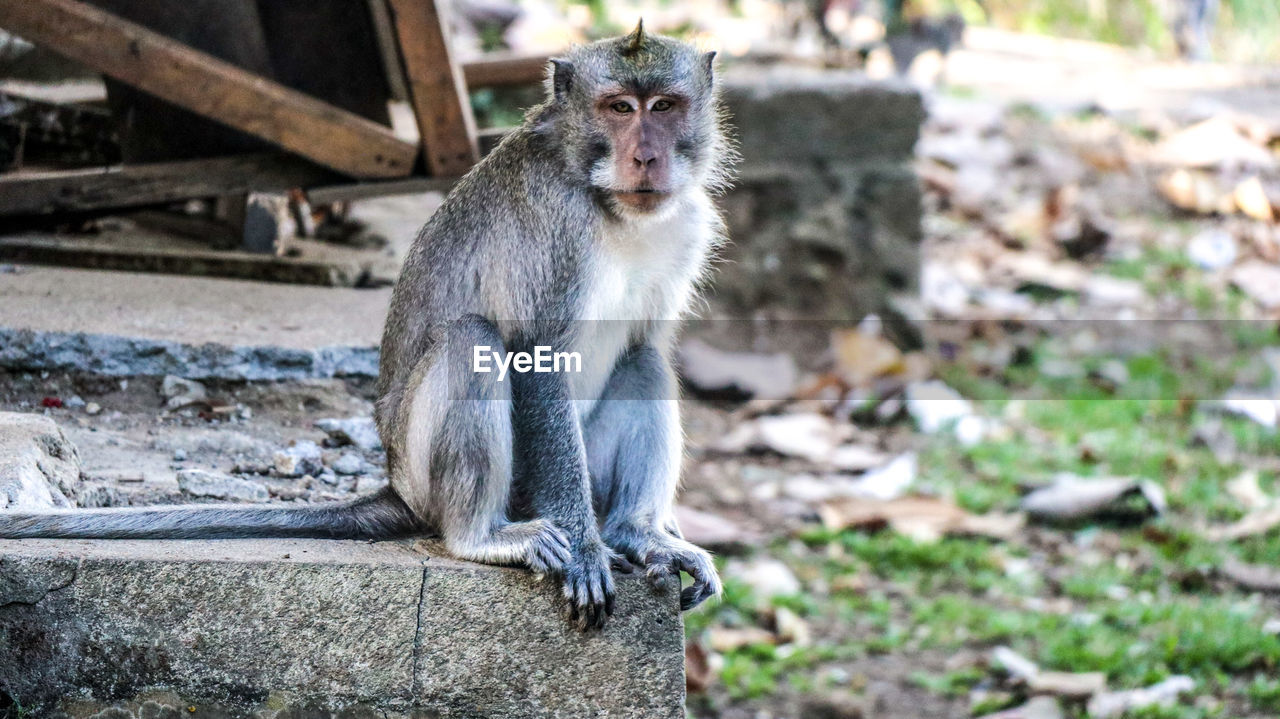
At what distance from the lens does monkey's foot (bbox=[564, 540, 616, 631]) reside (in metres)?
3.17

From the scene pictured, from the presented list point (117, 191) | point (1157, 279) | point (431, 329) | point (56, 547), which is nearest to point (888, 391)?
point (1157, 279)

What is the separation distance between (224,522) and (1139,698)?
3.64 m

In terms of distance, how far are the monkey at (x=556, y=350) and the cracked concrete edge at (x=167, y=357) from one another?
0.96 m

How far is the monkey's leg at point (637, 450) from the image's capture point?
12.0ft

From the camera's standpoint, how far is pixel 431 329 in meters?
3.57

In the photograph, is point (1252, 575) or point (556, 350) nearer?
point (556, 350)

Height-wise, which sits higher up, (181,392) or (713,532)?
(181,392)

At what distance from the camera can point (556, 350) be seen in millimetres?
3490

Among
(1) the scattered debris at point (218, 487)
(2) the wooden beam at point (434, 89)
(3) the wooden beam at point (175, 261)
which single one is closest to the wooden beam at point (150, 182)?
(3) the wooden beam at point (175, 261)

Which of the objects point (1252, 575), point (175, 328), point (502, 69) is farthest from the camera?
point (502, 69)

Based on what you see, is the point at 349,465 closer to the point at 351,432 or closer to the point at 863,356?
the point at 351,432

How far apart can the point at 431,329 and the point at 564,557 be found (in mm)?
727

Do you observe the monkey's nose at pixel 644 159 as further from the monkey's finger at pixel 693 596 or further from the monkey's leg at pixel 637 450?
the monkey's finger at pixel 693 596

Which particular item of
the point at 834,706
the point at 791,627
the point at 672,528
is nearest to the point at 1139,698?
the point at 834,706
